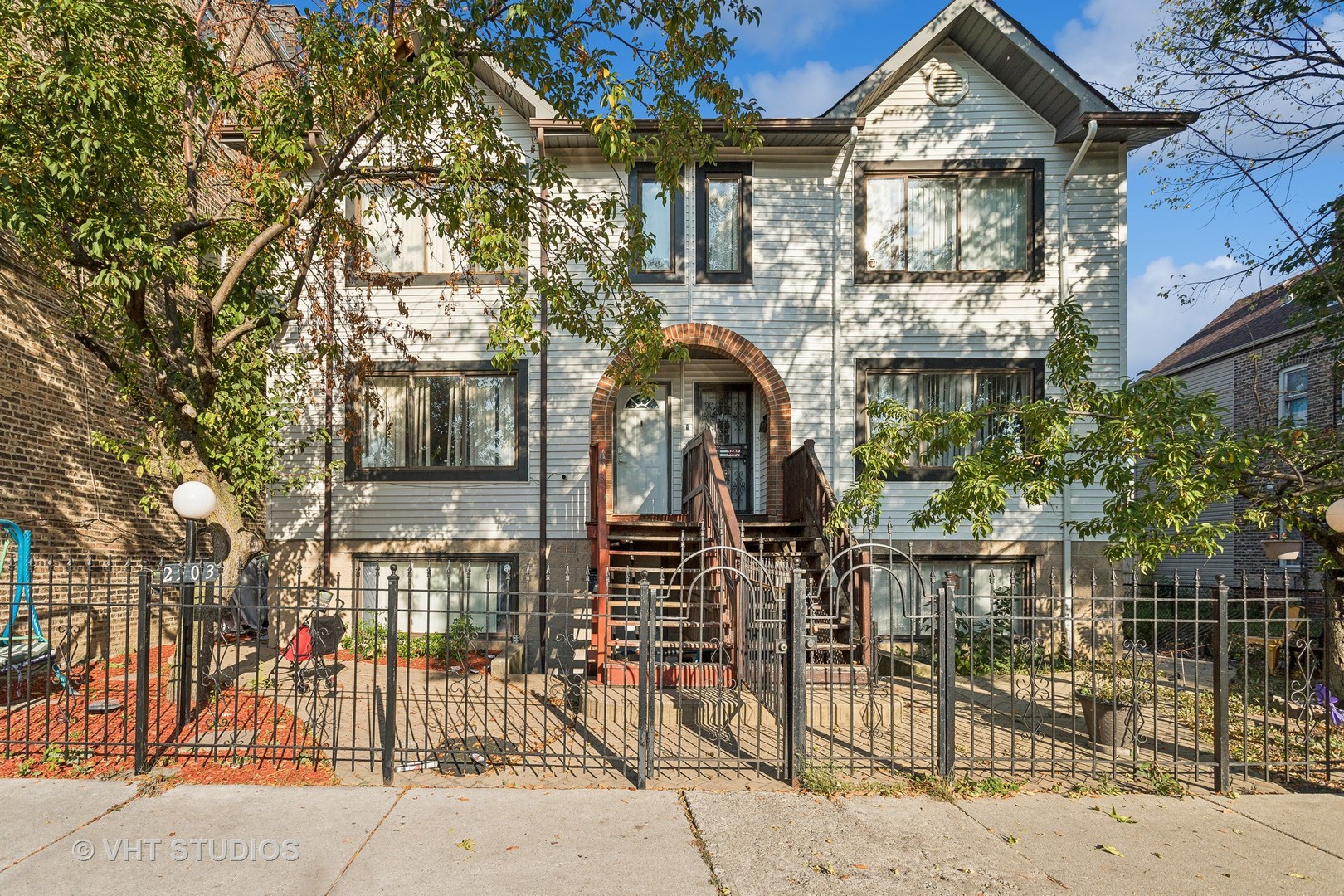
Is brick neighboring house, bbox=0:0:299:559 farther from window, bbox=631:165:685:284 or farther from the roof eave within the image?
the roof eave

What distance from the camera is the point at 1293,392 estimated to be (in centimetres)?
1803

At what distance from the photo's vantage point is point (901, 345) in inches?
483

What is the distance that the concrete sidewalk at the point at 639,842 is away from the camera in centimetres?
465

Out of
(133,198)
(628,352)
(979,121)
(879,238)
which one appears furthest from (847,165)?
(133,198)

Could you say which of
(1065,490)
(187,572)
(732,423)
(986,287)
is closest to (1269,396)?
(1065,490)

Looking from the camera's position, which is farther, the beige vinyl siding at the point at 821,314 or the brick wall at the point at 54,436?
the beige vinyl siding at the point at 821,314

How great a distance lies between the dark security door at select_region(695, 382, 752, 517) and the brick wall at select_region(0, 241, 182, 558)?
8105 mm

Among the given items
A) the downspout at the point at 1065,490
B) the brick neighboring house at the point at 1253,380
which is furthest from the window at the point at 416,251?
the brick neighboring house at the point at 1253,380

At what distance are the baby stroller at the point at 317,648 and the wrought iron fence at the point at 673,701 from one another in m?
0.06

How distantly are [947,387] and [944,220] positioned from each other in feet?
8.22

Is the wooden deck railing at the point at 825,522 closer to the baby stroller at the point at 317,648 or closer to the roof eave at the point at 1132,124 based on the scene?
the baby stroller at the point at 317,648

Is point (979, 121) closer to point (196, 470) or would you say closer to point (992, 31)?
point (992, 31)

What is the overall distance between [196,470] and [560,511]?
4.93m

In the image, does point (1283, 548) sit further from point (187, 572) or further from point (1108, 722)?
point (187, 572)
